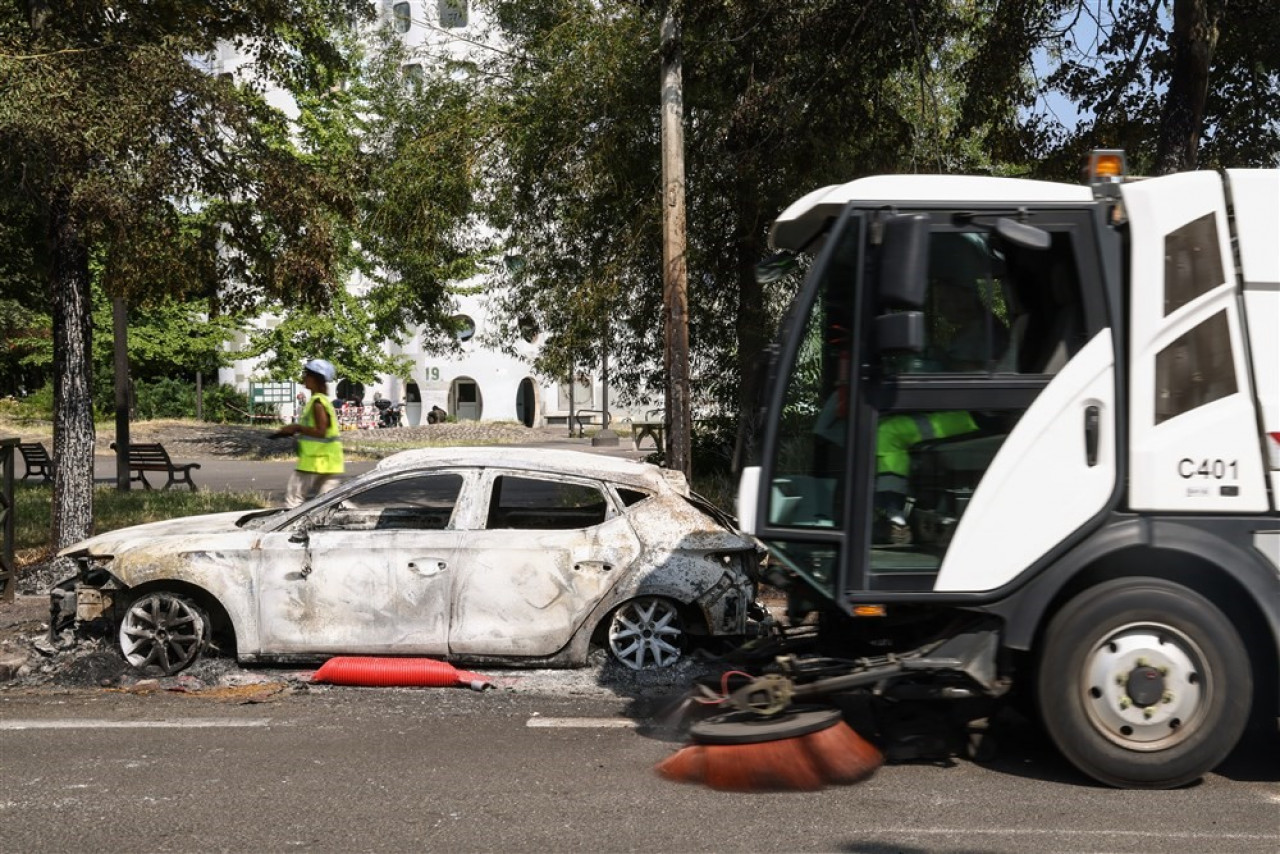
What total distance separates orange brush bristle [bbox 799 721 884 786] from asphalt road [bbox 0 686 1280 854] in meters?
0.07

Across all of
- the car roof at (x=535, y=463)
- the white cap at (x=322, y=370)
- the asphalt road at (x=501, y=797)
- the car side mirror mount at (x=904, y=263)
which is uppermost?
the car side mirror mount at (x=904, y=263)

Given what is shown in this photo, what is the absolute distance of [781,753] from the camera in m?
5.50

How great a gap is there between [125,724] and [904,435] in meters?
4.40

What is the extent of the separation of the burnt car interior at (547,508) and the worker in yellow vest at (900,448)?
9.34ft

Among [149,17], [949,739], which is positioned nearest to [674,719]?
[949,739]

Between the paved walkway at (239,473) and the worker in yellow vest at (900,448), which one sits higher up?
the worker in yellow vest at (900,448)

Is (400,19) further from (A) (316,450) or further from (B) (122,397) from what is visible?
(A) (316,450)

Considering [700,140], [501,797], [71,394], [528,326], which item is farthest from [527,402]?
[501,797]

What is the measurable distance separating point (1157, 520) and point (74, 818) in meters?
4.72

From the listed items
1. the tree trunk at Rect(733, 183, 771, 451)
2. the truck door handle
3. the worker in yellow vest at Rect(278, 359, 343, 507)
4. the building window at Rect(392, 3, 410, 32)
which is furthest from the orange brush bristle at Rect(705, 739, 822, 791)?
the building window at Rect(392, 3, 410, 32)

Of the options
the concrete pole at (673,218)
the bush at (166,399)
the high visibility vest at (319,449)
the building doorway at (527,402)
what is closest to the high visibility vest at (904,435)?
the high visibility vest at (319,449)

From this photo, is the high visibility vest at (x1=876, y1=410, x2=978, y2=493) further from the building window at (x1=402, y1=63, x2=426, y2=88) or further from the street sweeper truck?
the building window at (x1=402, y1=63, x2=426, y2=88)

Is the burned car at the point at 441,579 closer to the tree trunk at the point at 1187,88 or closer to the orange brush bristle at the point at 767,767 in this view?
the orange brush bristle at the point at 767,767

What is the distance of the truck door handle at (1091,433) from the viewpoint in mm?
5496
